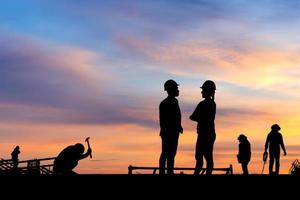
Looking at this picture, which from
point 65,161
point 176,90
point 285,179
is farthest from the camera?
point 65,161

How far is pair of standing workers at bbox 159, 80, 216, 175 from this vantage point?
38.5 feet

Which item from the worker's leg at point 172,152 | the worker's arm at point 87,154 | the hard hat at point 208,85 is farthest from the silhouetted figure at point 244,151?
the worker's leg at point 172,152

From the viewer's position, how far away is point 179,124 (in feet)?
39.0

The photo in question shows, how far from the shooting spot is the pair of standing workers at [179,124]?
38.5 feet

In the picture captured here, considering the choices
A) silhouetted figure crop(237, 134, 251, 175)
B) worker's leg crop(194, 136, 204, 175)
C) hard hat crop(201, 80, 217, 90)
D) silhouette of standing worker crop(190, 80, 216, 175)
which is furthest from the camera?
silhouetted figure crop(237, 134, 251, 175)

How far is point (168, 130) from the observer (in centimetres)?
1177

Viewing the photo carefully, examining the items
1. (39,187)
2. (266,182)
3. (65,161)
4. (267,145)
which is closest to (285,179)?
(266,182)

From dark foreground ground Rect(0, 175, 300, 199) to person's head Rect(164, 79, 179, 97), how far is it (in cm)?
230

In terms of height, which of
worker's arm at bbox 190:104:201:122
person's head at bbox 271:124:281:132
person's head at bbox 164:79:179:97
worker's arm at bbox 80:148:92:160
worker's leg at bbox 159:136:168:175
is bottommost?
worker's leg at bbox 159:136:168:175

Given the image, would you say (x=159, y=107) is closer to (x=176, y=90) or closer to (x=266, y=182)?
(x=176, y=90)

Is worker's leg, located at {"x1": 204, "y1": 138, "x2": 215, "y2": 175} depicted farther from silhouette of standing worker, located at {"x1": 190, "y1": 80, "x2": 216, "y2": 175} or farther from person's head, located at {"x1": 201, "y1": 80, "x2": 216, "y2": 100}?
person's head, located at {"x1": 201, "y1": 80, "x2": 216, "y2": 100}

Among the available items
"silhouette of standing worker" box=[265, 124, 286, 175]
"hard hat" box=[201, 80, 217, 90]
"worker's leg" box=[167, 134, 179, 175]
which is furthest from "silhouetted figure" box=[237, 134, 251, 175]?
"worker's leg" box=[167, 134, 179, 175]

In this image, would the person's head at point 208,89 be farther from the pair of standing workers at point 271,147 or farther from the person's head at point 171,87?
the pair of standing workers at point 271,147

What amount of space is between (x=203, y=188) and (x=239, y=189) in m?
0.59
